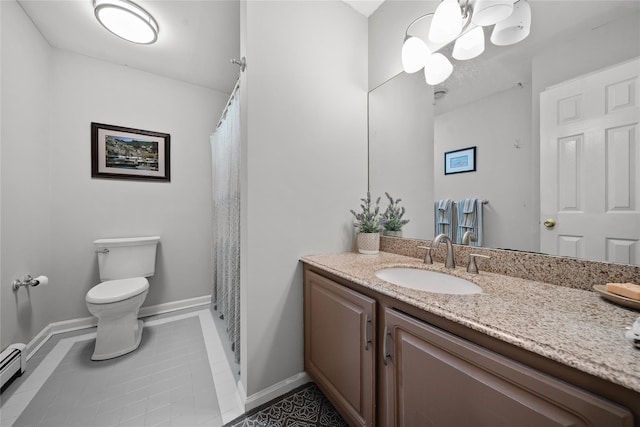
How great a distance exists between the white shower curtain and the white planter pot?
841mm

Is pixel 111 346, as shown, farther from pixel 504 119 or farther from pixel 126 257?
pixel 504 119

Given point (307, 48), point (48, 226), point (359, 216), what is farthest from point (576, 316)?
point (48, 226)

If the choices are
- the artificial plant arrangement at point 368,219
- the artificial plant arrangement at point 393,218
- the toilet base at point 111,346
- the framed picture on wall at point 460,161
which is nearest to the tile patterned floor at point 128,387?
the toilet base at point 111,346

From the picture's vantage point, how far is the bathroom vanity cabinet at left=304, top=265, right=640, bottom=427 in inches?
17.5

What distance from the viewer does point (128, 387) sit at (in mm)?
1398

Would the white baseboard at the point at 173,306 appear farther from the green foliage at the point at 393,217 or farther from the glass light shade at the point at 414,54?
the glass light shade at the point at 414,54

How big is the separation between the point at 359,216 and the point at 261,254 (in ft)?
2.25

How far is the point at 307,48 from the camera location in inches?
56.4

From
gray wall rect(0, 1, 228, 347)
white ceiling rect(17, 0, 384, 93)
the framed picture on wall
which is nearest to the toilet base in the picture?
gray wall rect(0, 1, 228, 347)

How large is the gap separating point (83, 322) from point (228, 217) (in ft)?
5.55

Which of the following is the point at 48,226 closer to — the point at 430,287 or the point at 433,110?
the point at 430,287

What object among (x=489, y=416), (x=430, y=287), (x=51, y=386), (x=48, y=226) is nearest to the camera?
(x=489, y=416)

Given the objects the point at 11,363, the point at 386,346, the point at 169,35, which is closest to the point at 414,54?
the point at 386,346

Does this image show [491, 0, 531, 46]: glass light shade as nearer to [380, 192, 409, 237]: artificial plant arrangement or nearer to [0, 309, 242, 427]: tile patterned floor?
[380, 192, 409, 237]: artificial plant arrangement
